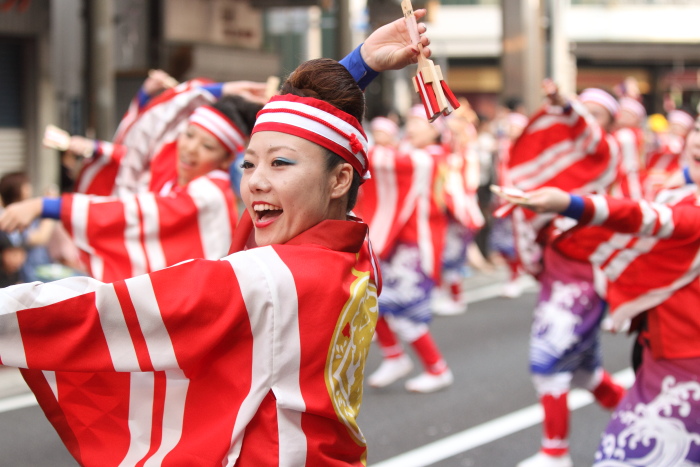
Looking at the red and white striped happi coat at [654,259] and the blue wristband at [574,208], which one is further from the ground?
the blue wristband at [574,208]

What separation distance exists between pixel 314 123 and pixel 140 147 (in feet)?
9.63

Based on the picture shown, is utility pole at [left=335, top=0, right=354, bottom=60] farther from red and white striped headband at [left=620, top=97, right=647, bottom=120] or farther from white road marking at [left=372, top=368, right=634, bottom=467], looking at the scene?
white road marking at [left=372, top=368, right=634, bottom=467]

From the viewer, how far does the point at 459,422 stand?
6.06 m

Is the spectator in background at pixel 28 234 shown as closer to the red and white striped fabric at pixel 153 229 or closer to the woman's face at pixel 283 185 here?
the red and white striped fabric at pixel 153 229

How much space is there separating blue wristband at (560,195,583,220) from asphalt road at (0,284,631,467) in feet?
7.86

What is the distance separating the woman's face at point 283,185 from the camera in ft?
7.26

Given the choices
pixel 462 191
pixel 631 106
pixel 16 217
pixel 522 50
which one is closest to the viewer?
pixel 16 217

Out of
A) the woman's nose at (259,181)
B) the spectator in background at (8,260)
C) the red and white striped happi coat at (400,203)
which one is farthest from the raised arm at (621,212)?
the spectator in background at (8,260)

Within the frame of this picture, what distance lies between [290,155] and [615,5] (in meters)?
31.2

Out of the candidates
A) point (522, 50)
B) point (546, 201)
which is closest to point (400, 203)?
point (546, 201)

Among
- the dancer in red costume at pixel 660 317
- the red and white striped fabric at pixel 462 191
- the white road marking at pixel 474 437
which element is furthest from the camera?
the red and white striped fabric at pixel 462 191

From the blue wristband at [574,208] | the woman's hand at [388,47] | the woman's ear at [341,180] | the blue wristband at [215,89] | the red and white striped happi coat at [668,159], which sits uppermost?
the woman's hand at [388,47]

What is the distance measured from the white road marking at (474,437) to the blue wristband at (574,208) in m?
2.39

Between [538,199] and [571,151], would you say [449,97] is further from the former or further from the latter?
[571,151]
